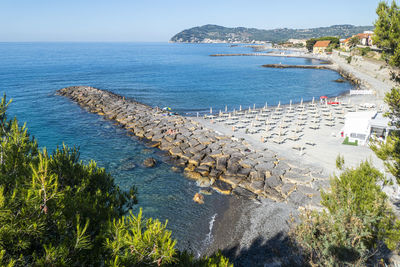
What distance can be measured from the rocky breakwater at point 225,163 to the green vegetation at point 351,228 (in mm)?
6833

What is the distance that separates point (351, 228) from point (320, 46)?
17503 centimetres

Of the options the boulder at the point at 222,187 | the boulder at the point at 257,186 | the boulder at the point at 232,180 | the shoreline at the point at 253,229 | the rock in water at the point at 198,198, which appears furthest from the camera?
the boulder at the point at 232,180

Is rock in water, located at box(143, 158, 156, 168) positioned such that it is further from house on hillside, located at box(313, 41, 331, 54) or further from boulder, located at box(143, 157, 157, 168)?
house on hillside, located at box(313, 41, 331, 54)

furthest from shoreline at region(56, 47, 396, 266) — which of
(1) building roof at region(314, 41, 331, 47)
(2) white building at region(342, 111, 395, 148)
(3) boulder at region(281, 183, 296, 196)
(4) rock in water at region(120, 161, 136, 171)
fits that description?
(1) building roof at region(314, 41, 331, 47)

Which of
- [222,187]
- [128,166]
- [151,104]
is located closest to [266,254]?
[222,187]

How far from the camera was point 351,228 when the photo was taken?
8.58 metres

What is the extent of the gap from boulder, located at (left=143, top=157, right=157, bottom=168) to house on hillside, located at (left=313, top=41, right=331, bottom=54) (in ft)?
531

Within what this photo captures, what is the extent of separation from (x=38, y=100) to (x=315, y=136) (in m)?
51.3

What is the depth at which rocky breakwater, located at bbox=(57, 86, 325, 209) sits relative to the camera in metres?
18.3

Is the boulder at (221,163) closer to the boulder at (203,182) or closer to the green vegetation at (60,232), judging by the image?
the boulder at (203,182)

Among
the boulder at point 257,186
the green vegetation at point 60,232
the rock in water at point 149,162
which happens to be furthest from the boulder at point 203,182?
the green vegetation at point 60,232

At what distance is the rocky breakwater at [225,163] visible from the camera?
60.2 ft

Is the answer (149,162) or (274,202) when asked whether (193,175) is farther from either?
(274,202)

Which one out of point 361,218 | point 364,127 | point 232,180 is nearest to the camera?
point 361,218
